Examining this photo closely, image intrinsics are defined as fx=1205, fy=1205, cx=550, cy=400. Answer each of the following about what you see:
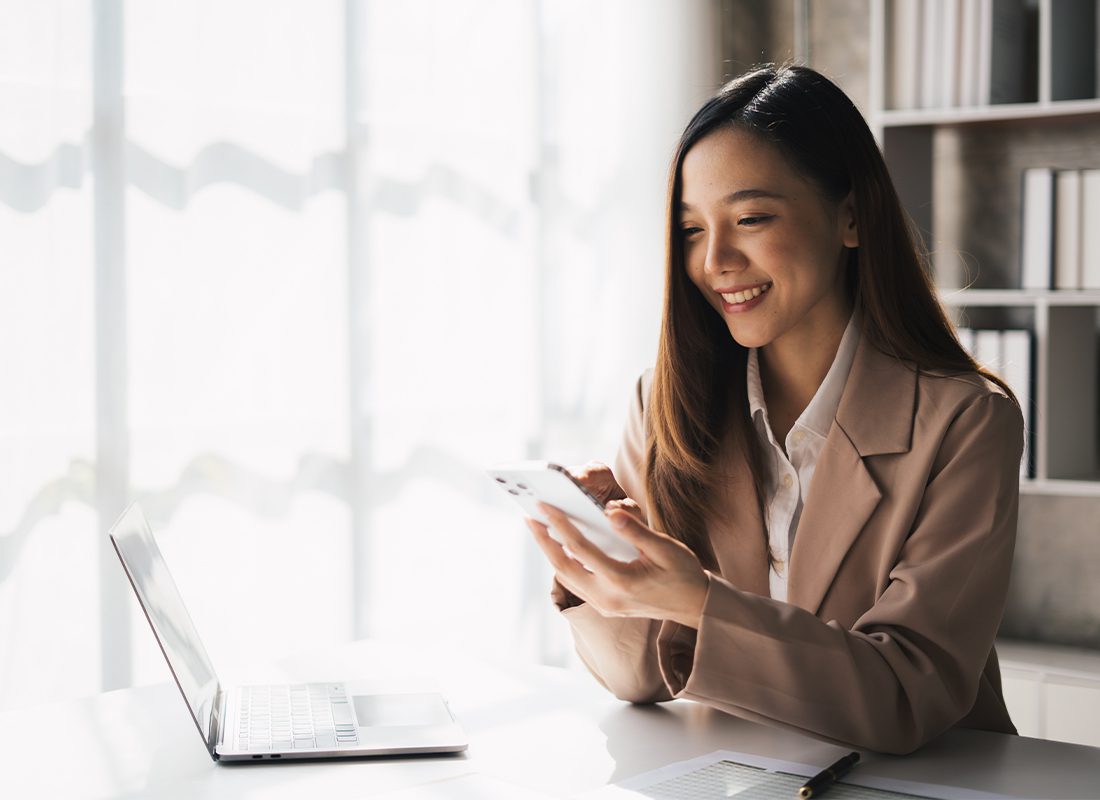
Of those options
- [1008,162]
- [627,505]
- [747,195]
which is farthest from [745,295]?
[1008,162]

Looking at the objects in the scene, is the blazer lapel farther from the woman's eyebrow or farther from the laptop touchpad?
the laptop touchpad

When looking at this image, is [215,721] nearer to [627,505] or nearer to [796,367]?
[627,505]

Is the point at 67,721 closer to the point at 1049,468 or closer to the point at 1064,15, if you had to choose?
the point at 1049,468

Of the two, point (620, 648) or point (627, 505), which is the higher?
point (627, 505)

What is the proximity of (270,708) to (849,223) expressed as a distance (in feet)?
3.17

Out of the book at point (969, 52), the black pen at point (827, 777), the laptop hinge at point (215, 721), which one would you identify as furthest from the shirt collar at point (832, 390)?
the book at point (969, 52)

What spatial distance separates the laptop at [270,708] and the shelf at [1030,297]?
1.89 metres

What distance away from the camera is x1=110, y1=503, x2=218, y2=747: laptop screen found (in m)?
1.21

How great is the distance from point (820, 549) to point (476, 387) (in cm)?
156

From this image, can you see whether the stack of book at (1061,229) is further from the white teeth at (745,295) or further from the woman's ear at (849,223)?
the white teeth at (745,295)

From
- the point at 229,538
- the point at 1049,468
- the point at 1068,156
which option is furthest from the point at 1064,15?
the point at 229,538

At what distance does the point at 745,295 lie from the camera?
1.60 metres

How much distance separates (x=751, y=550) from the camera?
156 cm

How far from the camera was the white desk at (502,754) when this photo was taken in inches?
45.8
